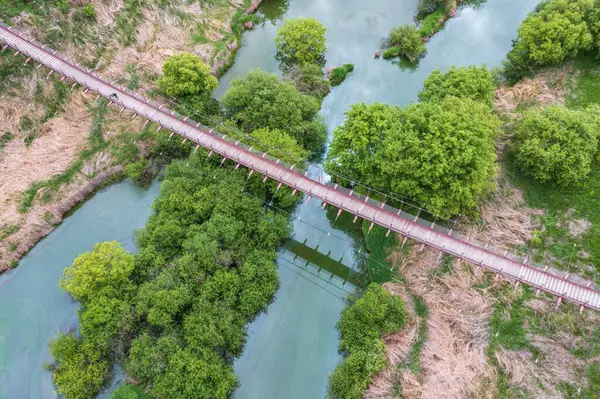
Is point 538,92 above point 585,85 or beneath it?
beneath

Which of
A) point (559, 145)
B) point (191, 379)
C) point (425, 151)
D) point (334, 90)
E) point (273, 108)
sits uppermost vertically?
point (334, 90)

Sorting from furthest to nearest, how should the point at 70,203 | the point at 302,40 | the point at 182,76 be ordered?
the point at 302,40 < the point at 182,76 < the point at 70,203

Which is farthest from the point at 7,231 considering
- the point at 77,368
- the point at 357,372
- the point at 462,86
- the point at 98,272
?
the point at 462,86

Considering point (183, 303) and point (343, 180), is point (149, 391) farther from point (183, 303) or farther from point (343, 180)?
point (343, 180)

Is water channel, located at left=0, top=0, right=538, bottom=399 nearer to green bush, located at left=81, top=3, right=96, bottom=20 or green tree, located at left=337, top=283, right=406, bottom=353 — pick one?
green tree, located at left=337, top=283, right=406, bottom=353

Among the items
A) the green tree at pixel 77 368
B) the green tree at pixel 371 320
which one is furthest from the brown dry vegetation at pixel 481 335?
the green tree at pixel 77 368

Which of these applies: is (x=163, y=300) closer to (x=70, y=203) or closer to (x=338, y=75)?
(x=70, y=203)

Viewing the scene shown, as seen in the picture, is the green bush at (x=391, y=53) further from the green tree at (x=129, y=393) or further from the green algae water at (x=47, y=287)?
the green tree at (x=129, y=393)

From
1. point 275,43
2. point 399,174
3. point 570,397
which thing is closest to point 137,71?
point 275,43
